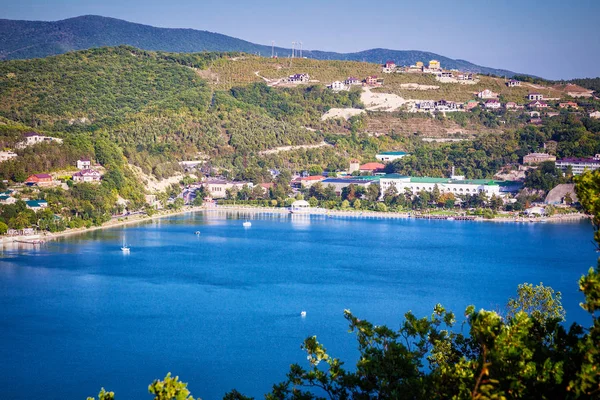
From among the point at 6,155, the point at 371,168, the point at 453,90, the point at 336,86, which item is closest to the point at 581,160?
the point at 371,168

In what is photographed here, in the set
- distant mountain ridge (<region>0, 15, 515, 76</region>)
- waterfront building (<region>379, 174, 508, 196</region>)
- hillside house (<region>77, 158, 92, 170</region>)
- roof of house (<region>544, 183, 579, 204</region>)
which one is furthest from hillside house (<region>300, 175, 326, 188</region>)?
distant mountain ridge (<region>0, 15, 515, 76</region>)

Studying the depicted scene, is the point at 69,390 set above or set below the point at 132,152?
below

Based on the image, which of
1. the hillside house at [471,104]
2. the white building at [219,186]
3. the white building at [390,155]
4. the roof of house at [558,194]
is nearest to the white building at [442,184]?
the roof of house at [558,194]

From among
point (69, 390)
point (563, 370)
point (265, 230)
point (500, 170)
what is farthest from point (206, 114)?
point (563, 370)

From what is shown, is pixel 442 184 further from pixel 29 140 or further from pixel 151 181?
pixel 29 140

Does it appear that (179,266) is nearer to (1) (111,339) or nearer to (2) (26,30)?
(1) (111,339)

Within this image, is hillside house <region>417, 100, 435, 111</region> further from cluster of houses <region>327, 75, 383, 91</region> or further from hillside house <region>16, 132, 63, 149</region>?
hillside house <region>16, 132, 63, 149</region>

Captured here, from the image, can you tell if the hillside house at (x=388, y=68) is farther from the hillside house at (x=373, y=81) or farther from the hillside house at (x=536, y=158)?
the hillside house at (x=536, y=158)
